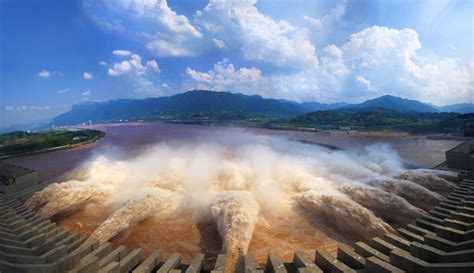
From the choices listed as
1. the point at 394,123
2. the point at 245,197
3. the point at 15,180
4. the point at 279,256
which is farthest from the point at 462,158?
the point at 394,123

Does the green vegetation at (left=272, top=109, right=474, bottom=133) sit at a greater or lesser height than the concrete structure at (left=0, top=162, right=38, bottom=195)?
greater

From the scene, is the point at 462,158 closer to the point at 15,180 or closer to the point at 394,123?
the point at 15,180

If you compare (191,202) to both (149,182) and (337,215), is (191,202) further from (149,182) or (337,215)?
(337,215)

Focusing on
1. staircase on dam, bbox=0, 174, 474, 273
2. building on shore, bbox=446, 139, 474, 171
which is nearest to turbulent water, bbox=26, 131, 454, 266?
staircase on dam, bbox=0, 174, 474, 273

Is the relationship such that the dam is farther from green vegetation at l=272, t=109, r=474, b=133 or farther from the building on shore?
green vegetation at l=272, t=109, r=474, b=133

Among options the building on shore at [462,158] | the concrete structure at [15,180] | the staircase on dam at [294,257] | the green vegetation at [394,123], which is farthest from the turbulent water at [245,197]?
the green vegetation at [394,123]

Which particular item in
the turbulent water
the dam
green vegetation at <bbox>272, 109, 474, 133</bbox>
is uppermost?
green vegetation at <bbox>272, 109, 474, 133</bbox>

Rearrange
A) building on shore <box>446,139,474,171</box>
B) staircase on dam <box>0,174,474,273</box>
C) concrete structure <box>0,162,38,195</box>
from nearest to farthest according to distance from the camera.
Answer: staircase on dam <box>0,174,474,273</box>, concrete structure <box>0,162,38,195</box>, building on shore <box>446,139,474,171</box>

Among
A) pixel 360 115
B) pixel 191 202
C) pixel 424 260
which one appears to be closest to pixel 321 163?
pixel 191 202
